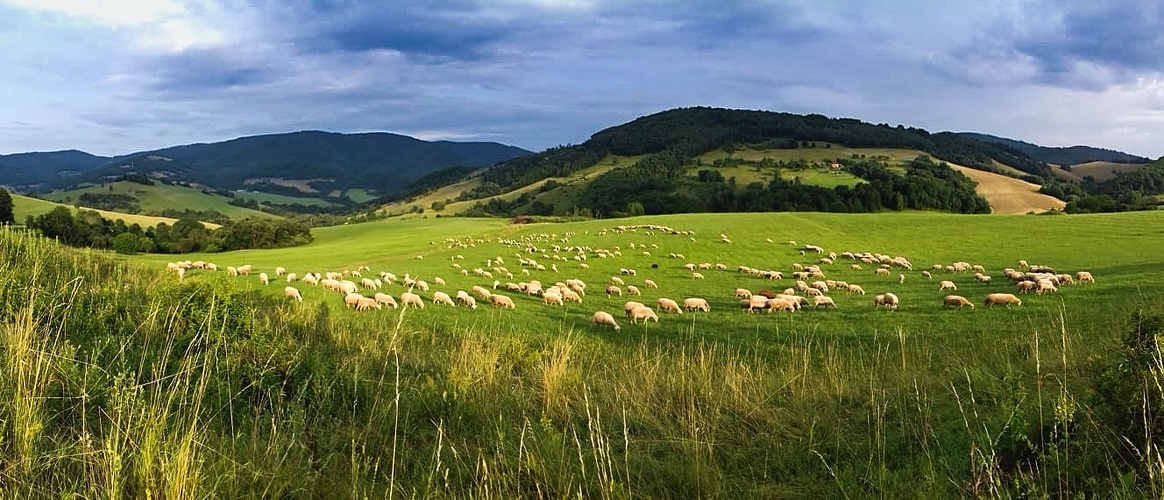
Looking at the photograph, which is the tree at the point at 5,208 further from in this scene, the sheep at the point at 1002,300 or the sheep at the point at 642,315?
the sheep at the point at 1002,300

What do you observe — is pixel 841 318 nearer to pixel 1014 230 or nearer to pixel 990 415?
pixel 990 415

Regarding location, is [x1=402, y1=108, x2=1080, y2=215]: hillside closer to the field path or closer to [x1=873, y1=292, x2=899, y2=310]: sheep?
the field path

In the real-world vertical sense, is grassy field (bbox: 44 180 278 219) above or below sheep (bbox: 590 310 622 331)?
above

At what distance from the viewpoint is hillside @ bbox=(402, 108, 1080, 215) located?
94.9 meters

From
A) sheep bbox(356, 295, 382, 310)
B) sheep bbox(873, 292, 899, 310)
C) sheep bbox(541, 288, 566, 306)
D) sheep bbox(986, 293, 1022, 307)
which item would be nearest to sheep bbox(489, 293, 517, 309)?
sheep bbox(541, 288, 566, 306)

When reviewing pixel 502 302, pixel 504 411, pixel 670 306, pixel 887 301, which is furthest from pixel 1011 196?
pixel 504 411

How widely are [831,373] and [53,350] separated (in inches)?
333

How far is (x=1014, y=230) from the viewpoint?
44.7 metres

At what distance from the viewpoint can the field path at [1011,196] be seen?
95356 millimetres

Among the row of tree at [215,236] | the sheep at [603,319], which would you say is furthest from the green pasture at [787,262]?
the row of tree at [215,236]

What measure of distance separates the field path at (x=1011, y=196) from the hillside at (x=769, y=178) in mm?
378

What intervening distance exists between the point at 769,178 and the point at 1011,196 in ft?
141

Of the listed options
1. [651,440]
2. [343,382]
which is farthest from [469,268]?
[651,440]

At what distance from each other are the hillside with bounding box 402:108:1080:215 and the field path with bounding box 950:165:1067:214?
38 centimetres
